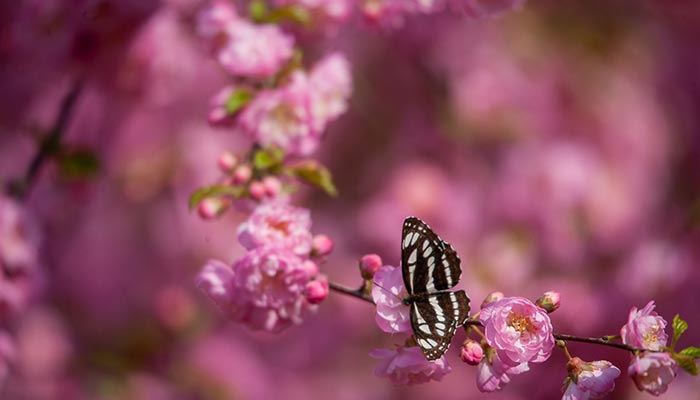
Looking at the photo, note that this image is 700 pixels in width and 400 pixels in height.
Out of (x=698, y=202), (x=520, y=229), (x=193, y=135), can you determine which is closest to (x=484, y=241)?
(x=520, y=229)

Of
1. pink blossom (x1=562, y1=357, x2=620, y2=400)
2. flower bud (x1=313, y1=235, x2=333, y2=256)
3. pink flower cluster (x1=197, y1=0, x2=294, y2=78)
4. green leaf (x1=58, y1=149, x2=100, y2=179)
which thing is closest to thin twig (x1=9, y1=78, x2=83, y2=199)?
green leaf (x1=58, y1=149, x2=100, y2=179)

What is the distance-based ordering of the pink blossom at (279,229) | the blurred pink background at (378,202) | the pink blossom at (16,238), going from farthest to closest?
the blurred pink background at (378,202)
the pink blossom at (16,238)
the pink blossom at (279,229)

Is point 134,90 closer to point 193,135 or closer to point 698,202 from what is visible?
point 193,135

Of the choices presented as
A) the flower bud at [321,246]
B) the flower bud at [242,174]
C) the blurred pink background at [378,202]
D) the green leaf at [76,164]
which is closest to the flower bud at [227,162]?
the flower bud at [242,174]

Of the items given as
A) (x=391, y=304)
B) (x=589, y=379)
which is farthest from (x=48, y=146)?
(x=589, y=379)

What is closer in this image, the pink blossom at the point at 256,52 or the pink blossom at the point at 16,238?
the pink blossom at the point at 256,52

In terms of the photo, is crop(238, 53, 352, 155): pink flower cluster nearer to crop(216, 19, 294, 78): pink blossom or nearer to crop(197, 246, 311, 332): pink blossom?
crop(216, 19, 294, 78): pink blossom

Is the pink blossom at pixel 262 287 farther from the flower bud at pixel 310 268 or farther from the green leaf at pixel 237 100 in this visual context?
the green leaf at pixel 237 100
